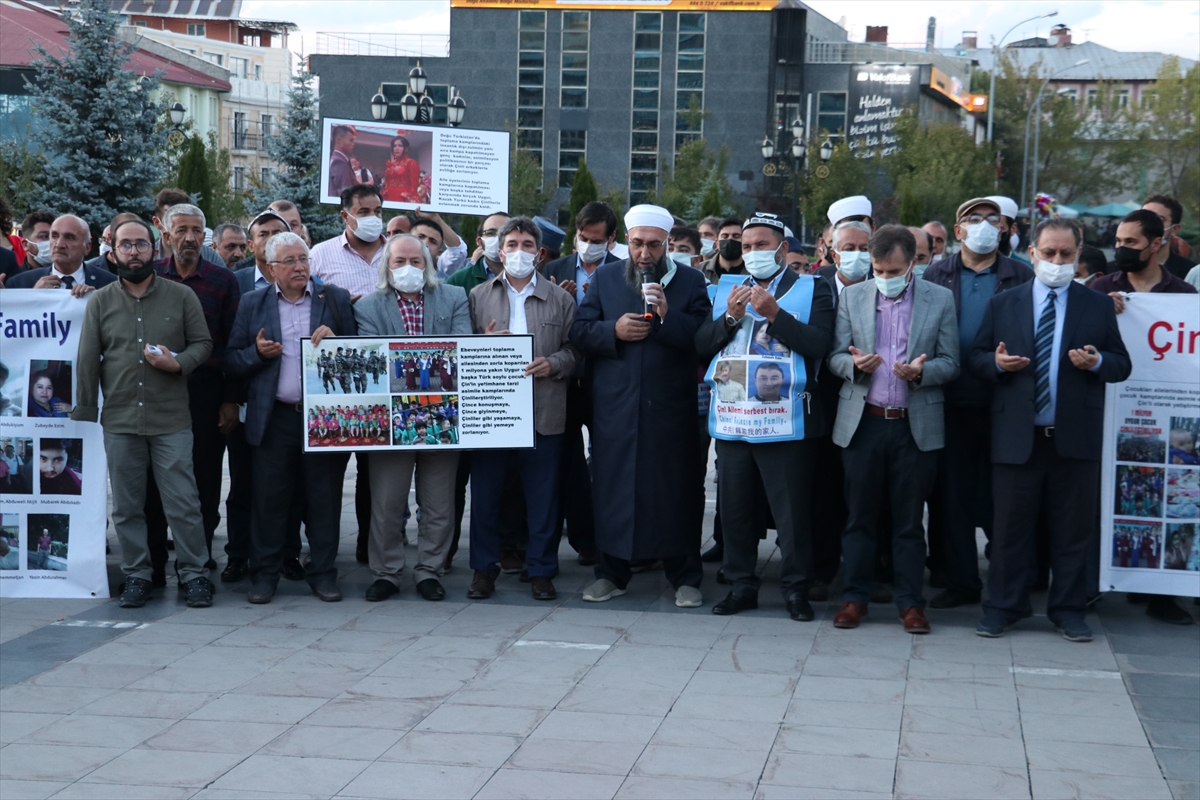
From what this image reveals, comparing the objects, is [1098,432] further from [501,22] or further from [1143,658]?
[501,22]

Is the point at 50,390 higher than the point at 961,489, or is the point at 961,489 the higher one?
the point at 50,390

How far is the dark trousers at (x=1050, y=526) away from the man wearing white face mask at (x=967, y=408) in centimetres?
34

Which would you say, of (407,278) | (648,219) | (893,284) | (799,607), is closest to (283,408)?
(407,278)

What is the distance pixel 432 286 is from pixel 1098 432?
366cm

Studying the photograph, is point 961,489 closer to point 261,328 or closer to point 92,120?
point 261,328

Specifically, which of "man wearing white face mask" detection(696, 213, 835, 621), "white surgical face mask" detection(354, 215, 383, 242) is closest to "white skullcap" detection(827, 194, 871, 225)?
"man wearing white face mask" detection(696, 213, 835, 621)

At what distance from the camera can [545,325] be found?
793 cm

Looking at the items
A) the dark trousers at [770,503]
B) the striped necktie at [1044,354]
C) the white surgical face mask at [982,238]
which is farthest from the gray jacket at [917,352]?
the white surgical face mask at [982,238]

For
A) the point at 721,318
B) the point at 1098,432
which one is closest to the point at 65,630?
the point at 721,318

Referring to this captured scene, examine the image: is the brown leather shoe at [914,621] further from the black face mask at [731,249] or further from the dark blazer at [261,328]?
the dark blazer at [261,328]

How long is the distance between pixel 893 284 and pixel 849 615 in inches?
68.2

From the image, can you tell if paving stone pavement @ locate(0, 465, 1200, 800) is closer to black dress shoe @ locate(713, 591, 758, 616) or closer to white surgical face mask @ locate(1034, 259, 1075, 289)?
black dress shoe @ locate(713, 591, 758, 616)

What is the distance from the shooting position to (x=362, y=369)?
758 cm

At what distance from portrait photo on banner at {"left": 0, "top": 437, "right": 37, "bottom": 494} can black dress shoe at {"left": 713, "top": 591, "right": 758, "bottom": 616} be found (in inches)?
152
